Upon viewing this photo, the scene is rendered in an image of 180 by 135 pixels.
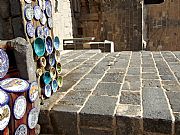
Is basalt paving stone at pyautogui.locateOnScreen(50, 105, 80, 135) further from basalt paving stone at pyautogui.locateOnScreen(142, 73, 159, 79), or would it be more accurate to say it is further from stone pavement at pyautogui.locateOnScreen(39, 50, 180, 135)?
basalt paving stone at pyautogui.locateOnScreen(142, 73, 159, 79)

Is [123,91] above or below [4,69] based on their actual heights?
below

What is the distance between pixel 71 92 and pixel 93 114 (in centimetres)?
56

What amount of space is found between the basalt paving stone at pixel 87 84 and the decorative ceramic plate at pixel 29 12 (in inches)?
37.3

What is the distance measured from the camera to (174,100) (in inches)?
71.2

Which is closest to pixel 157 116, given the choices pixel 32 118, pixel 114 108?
pixel 114 108

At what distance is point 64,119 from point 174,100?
3.39 feet

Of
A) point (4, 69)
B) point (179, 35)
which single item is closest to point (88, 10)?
point (179, 35)

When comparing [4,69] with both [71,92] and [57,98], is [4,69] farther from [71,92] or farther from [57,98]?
[71,92]

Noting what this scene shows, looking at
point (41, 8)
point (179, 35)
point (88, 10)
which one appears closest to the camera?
point (41, 8)

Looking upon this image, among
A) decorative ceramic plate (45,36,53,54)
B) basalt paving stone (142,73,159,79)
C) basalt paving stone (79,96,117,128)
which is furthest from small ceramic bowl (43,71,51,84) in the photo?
basalt paving stone (142,73,159,79)

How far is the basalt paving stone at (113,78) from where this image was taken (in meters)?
2.50

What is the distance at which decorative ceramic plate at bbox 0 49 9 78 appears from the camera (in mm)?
1337

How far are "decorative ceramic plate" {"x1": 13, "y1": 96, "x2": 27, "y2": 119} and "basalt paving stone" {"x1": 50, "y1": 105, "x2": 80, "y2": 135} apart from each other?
394 mm

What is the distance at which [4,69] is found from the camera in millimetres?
1360
